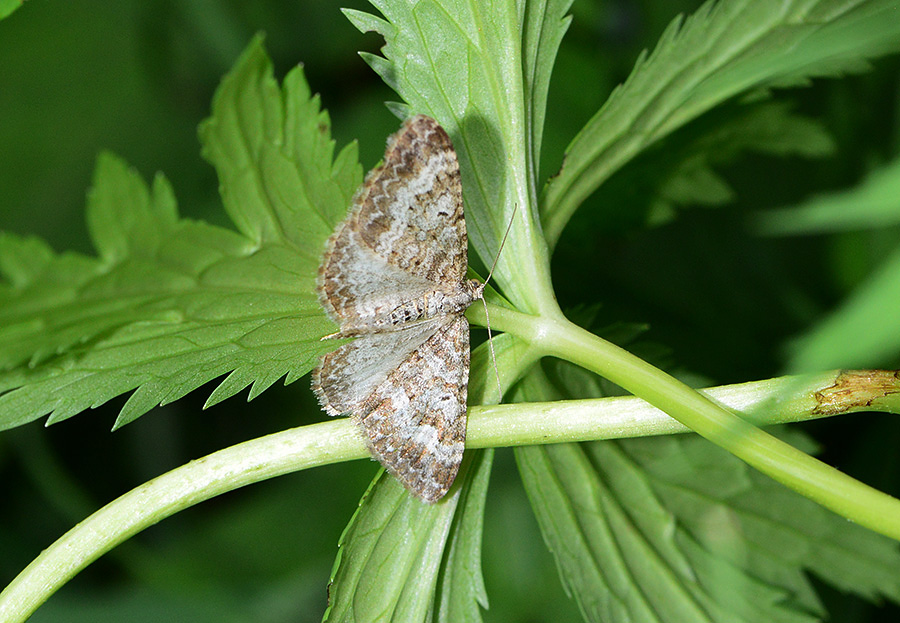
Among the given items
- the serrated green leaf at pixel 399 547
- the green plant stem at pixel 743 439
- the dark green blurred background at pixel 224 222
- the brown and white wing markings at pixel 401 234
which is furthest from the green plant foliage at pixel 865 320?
the dark green blurred background at pixel 224 222

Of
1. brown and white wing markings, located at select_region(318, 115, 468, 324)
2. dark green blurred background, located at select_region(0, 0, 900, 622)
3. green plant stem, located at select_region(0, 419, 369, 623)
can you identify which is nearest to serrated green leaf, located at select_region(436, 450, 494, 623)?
green plant stem, located at select_region(0, 419, 369, 623)

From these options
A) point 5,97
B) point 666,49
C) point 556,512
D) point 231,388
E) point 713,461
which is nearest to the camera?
point 231,388

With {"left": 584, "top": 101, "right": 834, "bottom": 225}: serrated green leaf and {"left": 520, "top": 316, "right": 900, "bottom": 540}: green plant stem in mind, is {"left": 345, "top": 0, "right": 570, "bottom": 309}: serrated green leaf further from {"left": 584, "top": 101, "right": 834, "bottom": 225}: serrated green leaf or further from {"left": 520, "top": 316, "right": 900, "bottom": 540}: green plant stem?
{"left": 584, "top": 101, "right": 834, "bottom": 225}: serrated green leaf

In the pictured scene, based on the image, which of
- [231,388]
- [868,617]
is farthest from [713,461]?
[868,617]

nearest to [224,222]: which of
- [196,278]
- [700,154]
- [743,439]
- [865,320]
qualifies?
[700,154]

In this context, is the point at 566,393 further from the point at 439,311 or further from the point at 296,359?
the point at 296,359

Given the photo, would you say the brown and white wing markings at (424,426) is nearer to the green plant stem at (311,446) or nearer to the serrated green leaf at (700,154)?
the green plant stem at (311,446)
